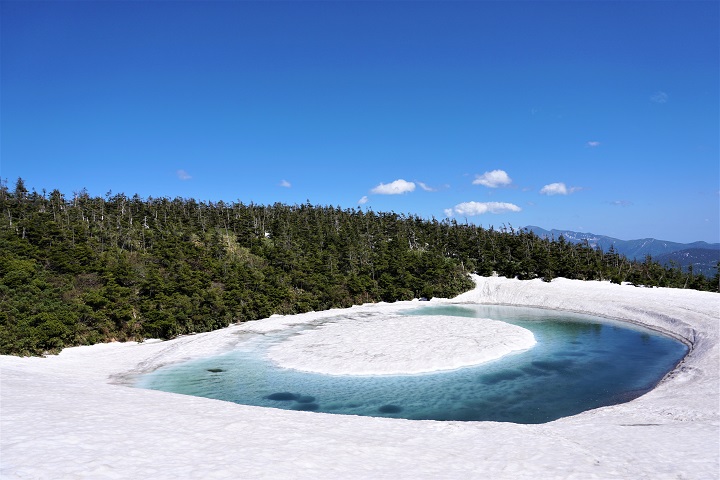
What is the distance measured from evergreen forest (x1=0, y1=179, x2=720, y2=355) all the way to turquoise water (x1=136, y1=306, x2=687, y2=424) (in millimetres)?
14446

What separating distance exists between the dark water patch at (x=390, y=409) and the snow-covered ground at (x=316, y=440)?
18.0ft

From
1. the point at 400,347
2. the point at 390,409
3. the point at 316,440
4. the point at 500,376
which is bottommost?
the point at 390,409

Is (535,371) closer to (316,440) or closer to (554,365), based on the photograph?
(554,365)

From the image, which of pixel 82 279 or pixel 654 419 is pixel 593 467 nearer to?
pixel 654 419

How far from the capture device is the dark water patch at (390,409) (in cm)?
2499

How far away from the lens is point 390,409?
25281mm

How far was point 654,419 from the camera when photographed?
20438 millimetres

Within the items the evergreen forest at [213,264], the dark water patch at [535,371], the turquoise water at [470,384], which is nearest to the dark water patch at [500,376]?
the turquoise water at [470,384]

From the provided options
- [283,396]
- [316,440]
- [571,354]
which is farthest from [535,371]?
[316,440]

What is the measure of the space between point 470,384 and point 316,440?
17.0 m

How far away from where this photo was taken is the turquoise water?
2531cm

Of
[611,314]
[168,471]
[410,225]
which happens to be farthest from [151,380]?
[410,225]

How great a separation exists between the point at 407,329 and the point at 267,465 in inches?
1339

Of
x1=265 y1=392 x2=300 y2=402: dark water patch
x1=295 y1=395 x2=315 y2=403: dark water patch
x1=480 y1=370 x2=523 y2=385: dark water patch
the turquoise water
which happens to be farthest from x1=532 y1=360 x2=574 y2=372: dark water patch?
x1=265 y1=392 x2=300 y2=402: dark water patch
